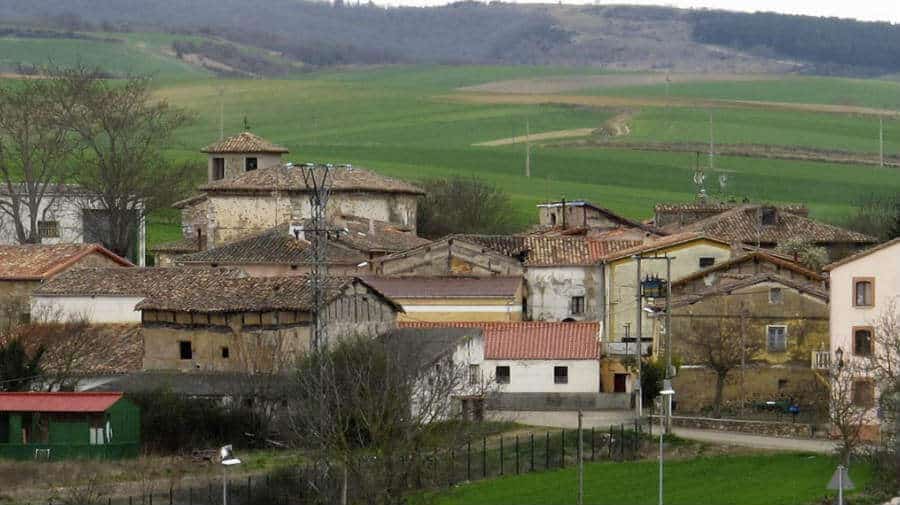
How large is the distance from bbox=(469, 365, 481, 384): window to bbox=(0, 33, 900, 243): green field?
3335cm

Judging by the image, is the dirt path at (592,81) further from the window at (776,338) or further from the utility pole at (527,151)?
the window at (776,338)

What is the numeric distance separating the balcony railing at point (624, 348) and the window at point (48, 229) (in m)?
24.7

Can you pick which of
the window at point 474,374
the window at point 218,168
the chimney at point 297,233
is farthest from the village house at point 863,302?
the window at point 218,168

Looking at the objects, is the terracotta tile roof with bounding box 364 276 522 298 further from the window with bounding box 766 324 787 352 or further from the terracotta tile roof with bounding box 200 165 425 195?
the window with bounding box 766 324 787 352

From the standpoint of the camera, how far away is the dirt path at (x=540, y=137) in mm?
126125

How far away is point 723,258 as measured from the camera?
216 ft

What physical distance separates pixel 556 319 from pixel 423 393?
18997mm

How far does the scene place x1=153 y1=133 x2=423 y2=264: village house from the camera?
7581 cm

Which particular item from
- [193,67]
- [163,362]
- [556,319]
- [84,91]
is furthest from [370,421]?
[193,67]

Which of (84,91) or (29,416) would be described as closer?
(29,416)

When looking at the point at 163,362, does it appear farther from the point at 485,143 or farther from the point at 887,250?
the point at 485,143

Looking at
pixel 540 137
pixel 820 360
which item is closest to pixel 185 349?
pixel 820 360

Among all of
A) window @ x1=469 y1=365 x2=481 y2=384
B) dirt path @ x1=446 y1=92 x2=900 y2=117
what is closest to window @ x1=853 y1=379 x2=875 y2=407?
window @ x1=469 y1=365 x2=481 y2=384

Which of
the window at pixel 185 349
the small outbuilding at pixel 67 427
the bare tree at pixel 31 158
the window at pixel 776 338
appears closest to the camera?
the small outbuilding at pixel 67 427
